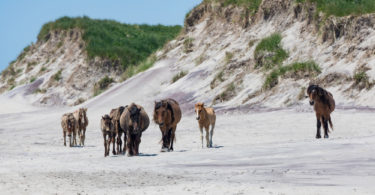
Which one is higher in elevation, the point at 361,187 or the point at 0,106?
the point at 0,106

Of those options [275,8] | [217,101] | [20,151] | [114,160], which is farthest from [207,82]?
[114,160]

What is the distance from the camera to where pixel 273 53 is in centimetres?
4056

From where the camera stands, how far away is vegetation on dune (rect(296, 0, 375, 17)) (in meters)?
37.9

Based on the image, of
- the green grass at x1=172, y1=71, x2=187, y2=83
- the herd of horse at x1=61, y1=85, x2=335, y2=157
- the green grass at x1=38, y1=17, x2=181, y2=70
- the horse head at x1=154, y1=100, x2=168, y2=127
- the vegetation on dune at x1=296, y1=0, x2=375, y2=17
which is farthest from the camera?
the green grass at x1=38, y1=17, x2=181, y2=70

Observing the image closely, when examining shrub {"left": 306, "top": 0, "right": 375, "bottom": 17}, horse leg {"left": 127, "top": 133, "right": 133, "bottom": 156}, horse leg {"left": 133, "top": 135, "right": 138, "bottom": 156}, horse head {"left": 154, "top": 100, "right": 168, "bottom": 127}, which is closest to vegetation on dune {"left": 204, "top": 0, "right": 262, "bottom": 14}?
shrub {"left": 306, "top": 0, "right": 375, "bottom": 17}

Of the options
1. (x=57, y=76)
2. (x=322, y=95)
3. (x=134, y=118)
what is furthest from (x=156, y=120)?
(x=57, y=76)

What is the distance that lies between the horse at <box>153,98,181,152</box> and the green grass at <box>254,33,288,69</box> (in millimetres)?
18887

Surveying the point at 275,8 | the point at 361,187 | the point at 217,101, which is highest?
the point at 275,8

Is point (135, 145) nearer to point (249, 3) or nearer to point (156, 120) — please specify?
point (156, 120)

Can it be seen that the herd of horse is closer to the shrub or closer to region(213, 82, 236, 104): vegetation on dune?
region(213, 82, 236, 104): vegetation on dune

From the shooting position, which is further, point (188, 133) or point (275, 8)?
point (275, 8)

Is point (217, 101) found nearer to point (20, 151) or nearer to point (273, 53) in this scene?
point (273, 53)

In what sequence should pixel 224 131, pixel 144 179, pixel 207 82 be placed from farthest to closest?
pixel 207 82 → pixel 224 131 → pixel 144 179

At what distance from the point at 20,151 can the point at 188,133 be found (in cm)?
747
